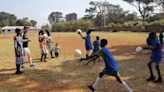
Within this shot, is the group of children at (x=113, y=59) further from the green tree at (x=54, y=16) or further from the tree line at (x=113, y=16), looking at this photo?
the green tree at (x=54, y=16)

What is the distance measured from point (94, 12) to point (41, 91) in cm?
6905

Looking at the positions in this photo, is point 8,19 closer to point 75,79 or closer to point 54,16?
point 54,16

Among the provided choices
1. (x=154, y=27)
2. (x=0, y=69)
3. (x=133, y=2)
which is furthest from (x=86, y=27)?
(x=0, y=69)

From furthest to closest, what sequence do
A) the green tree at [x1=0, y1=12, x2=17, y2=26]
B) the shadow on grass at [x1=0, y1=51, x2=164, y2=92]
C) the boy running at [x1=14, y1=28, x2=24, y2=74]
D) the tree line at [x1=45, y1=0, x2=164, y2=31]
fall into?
the green tree at [x1=0, y1=12, x2=17, y2=26]
the tree line at [x1=45, y1=0, x2=164, y2=31]
the boy running at [x1=14, y1=28, x2=24, y2=74]
the shadow on grass at [x1=0, y1=51, x2=164, y2=92]

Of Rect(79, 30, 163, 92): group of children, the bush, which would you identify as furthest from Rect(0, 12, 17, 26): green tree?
Rect(79, 30, 163, 92): group of children

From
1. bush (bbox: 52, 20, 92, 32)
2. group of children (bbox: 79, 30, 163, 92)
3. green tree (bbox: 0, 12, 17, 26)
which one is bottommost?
group of children (bbox: 79, 30, 163, 92)

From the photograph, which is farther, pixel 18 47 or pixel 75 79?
pixel 18 47

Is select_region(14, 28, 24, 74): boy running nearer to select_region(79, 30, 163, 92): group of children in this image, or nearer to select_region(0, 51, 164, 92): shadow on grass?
select_region(0, 51, 164, 92): shadow on grass

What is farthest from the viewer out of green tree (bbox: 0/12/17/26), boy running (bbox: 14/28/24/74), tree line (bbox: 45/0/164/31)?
green tree (bbox: 0/12/17/26)

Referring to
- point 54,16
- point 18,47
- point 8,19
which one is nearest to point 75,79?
point 18,47

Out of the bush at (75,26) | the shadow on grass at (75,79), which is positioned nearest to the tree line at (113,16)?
the bush at (75,26)

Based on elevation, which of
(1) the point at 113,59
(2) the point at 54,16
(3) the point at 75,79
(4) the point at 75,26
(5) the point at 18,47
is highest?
(2) the point at 54,16

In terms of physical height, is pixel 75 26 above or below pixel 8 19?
below

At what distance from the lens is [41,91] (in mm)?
5891
